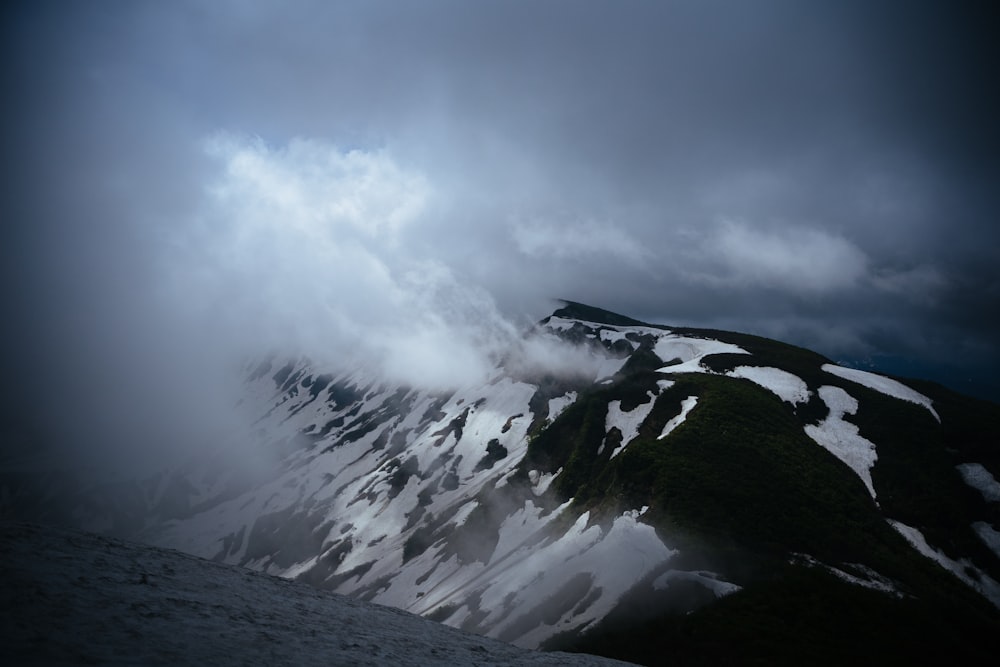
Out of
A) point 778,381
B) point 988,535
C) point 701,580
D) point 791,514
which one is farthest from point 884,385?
point 701,580

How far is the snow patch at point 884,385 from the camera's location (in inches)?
2943

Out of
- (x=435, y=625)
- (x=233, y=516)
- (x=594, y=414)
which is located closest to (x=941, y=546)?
(x=594, y=414)

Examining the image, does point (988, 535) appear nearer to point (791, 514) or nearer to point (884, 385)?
point (791, 514)

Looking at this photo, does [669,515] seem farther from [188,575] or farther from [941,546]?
[188,575]

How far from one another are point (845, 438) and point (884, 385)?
23415mm

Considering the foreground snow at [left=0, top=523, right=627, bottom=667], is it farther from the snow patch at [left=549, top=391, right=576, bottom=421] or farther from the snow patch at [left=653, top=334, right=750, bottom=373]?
the snow patch at [left=549, top=391, right=576, bottom=421]

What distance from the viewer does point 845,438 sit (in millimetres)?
65688

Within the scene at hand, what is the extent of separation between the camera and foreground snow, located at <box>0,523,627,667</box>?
1077 cm

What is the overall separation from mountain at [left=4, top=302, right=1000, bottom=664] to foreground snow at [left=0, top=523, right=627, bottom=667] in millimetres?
20450

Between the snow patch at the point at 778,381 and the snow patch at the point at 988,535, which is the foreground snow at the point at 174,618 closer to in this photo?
the snow patch at the point at 988,535


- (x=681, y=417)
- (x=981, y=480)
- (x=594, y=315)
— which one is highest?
(x=594, y=315)

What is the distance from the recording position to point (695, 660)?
29375 mm

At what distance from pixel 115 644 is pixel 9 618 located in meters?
2.43

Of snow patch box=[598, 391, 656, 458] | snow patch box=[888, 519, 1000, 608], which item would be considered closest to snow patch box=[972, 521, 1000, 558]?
snow patch box=[888, 519, 1000, 608]
